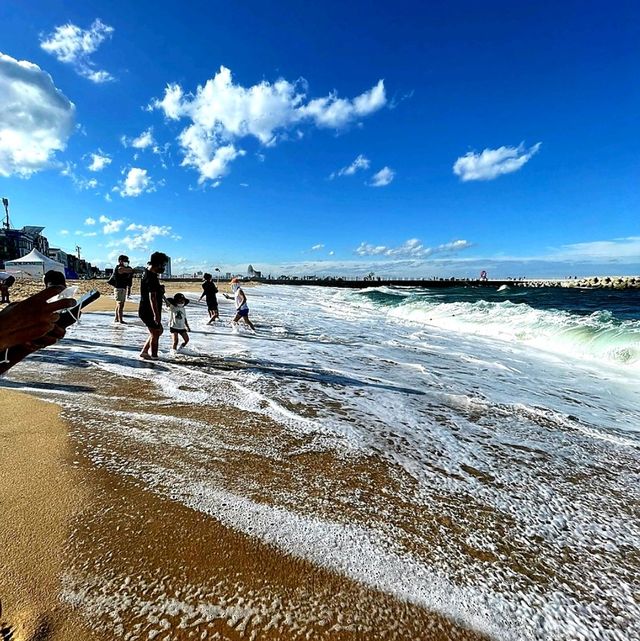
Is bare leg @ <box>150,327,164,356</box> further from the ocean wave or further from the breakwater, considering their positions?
the breakwater

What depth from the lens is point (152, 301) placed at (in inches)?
270

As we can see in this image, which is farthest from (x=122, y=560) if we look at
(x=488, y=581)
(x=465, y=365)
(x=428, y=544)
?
(x=465, y=365)

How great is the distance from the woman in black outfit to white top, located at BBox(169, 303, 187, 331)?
0.44 meters

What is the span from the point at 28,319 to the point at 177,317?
646 centimetres

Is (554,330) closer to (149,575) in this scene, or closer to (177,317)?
(177,317)

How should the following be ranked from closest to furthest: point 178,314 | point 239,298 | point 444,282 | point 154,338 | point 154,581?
point 154,581
point 154,338
point 178,314
point 239,298
point 444,282

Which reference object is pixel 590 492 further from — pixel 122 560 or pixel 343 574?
pixel 122 560

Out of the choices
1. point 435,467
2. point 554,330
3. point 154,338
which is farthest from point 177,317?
point 554,330

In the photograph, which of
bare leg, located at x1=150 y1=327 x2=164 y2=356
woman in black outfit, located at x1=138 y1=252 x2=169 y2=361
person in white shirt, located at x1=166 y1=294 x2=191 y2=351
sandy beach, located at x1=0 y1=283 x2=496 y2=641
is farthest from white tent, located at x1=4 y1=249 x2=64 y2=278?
sandy beach, located at x1=0 y1=283 x2=496 y2=641

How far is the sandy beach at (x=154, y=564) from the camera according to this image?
1.70 meters

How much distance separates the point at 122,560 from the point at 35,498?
1.03 meters

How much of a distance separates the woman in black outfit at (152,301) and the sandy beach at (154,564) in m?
3.62

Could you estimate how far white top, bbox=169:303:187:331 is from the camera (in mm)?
7434

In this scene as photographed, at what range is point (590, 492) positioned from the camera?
306cm
